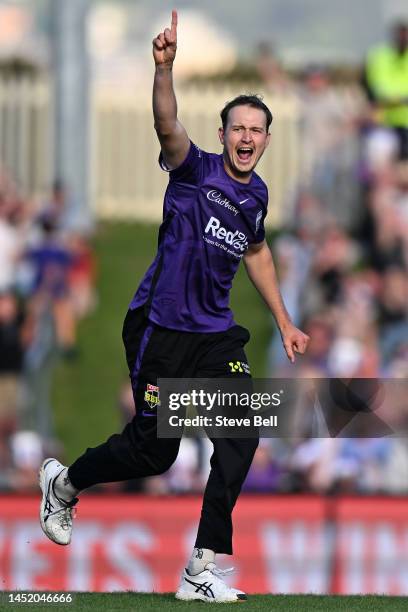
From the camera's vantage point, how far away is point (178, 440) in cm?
677

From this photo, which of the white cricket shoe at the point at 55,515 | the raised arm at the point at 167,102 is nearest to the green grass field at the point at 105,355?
the white cricket shoe at the point at 55,515

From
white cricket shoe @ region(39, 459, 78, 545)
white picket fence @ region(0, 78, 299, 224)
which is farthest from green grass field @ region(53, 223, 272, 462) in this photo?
white cricket shoe @ region(39, 459, 78, 545)

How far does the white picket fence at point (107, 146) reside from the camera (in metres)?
19.9

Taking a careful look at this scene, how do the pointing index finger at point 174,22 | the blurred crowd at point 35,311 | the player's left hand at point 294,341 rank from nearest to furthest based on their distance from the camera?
the pointing index finger at point 174,22
the player's left hand at point 294,341
the blurred crowd at point 35,311

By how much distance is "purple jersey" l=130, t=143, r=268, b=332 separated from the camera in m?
6.62

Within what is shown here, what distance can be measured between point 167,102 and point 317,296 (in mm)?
7683

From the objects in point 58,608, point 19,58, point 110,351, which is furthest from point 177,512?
point 19,58

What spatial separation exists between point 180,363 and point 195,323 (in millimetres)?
198

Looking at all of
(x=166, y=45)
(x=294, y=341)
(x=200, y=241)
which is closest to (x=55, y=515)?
(x=294, y=341)

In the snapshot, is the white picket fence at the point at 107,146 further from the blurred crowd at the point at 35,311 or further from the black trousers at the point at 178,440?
the black trousers at the point at 178,440

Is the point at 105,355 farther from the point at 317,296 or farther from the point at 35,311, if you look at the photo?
the point at 317,296

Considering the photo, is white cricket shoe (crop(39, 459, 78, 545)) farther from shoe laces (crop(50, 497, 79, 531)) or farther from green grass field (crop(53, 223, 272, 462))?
green grass field (crop(53, 223, 272, 462))

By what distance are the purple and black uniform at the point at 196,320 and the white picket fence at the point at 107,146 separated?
42.3 feet

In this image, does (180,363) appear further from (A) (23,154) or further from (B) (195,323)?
(A) (23,154)
